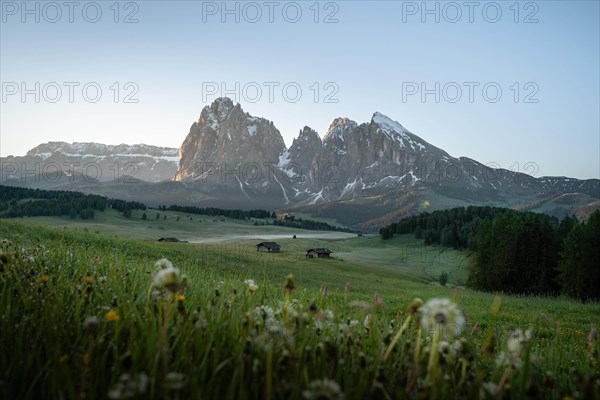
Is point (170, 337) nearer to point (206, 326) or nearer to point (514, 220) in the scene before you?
point (206, 326)

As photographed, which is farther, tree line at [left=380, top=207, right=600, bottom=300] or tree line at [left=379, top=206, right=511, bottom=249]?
tree line at [left=379, top=206, right=511, bottom=249]

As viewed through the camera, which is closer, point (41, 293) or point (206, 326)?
point (206, 326)

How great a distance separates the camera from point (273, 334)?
334 centimetres

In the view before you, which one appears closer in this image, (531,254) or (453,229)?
(531,254)

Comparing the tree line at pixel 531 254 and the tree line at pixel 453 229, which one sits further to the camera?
the tree line at pixel 453 229

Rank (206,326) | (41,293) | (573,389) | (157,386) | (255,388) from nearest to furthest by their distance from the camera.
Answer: (157,386), (255,388), (573,389), (206,326), (41,293)

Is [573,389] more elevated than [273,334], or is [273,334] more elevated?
[273,334]

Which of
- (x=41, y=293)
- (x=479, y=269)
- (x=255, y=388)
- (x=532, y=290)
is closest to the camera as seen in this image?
(x=255, y=388)

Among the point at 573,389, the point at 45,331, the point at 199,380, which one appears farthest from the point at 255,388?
the point at 573,389

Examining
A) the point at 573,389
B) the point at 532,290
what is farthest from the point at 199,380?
the point at 532,290

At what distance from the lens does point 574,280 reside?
6650 centimetres

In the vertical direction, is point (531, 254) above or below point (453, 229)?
above

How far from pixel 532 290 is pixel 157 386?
292 feet

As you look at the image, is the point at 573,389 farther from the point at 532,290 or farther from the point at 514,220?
the point at 514,220
